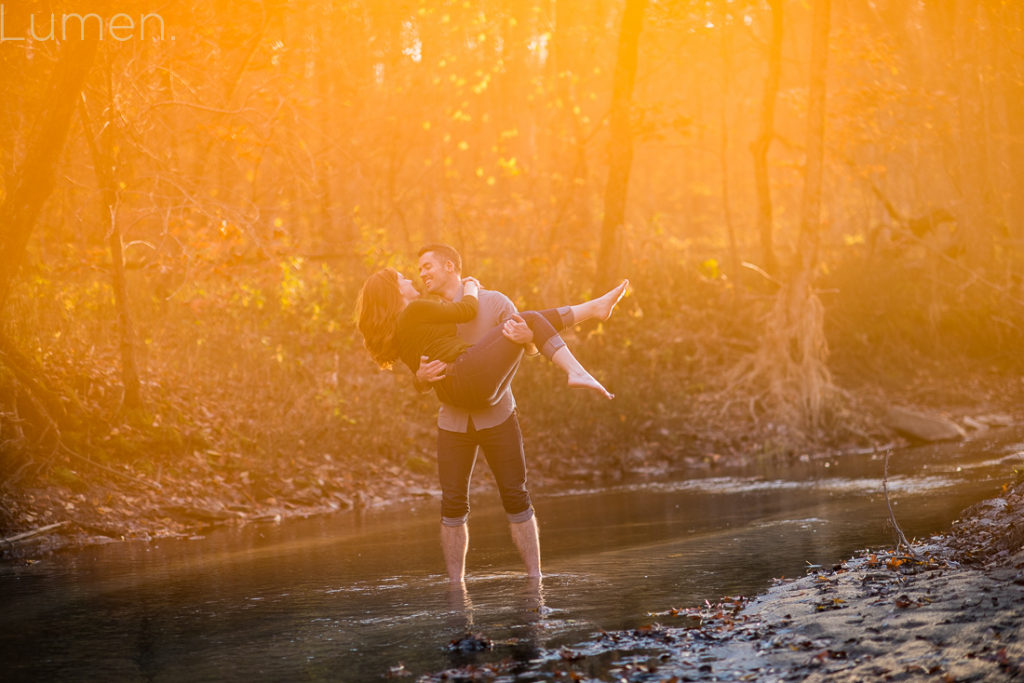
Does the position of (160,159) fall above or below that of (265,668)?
above

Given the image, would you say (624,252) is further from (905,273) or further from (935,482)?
(935,482)

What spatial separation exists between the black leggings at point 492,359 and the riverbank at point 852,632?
6.95 feet

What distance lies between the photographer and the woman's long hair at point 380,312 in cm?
827

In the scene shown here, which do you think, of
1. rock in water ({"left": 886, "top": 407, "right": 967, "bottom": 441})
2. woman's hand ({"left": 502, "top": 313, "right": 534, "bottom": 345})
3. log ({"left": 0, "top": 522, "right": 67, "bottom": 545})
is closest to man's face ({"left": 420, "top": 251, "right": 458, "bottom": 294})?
woman's hand ({"left": 502, "top": 313, "right": 534, "bottom": 345})

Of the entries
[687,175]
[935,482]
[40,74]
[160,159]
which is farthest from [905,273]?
[687,175]

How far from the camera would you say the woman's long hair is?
827 centimetres

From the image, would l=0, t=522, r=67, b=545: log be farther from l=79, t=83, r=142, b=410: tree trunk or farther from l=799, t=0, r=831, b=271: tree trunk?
l=799, t=0, r=831, b=271: tree trunk

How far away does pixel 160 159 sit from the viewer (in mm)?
16344

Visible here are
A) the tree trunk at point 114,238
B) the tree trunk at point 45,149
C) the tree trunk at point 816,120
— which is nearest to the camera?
the tree trunk at point 45,149

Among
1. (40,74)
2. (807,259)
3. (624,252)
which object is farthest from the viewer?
(624,252)

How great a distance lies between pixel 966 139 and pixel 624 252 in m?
8.76

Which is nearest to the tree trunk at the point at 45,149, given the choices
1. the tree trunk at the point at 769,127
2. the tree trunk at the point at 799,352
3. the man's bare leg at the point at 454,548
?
the man's bare leg at the point at 454,548

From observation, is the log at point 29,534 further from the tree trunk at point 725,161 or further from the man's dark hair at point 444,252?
the tree trunk at point 725,161

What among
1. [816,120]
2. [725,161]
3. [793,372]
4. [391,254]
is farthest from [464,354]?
[725,161]
